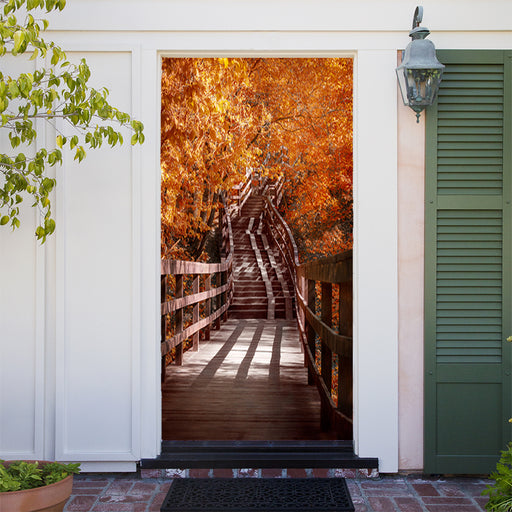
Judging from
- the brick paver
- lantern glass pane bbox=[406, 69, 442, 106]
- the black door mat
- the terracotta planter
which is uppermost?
lantern glass pane bbox=[406, 69, 442, 106]

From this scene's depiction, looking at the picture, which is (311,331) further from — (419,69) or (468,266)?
(419,69)

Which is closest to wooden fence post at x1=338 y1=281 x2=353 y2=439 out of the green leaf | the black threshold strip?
the black threshold strip

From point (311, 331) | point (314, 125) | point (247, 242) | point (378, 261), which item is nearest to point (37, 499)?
point (378, 261)

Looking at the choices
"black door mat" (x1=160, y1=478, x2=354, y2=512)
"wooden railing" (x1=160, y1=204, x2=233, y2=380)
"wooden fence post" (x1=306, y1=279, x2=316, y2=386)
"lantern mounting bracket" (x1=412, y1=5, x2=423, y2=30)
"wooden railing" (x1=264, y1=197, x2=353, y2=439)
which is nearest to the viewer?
"black door mat" (x1=160, y1=478, x2=354, y2=512)

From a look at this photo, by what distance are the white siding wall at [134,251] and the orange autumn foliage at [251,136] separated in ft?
7.85

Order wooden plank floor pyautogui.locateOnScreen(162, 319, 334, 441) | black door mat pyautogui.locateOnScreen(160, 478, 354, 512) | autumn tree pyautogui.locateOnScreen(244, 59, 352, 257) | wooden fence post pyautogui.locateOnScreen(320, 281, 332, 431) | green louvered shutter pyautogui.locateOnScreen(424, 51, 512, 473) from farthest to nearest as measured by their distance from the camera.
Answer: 1. autumn tree pyautogui.locateOnScreen(244, 59, 352, 257)
2. wooden fence post pyautogui.locateOnScreen(320, 281, 332, 431)
3. wooden plank floor pyautogui.locateOnScreen(162, 319, 334, 441)
4. green louvered shutter pyautogui.locateOnScreen(424, 51, 512, 473)
5. black door mat pyautogui.locateOnScreen(160, 478, 354, 512)

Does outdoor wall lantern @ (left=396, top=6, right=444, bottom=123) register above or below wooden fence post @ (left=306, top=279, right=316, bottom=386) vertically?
above

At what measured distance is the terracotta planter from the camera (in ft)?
8.23

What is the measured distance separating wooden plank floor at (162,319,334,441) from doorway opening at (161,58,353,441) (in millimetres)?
14

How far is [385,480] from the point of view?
368 centimetres

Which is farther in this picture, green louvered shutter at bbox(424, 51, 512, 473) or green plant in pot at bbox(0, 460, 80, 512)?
green louvered shutter at bbox(424, 51, 512, 473)

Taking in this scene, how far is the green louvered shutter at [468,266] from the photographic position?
3682mm

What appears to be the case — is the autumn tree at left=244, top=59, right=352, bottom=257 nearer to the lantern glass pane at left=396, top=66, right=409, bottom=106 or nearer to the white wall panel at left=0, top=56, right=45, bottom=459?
the lantern glass pane at left=396, top=66, right=409, bottom=106

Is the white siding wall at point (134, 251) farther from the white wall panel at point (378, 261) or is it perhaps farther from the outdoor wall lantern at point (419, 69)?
the outdoor wall lantern at point (419, 69)
